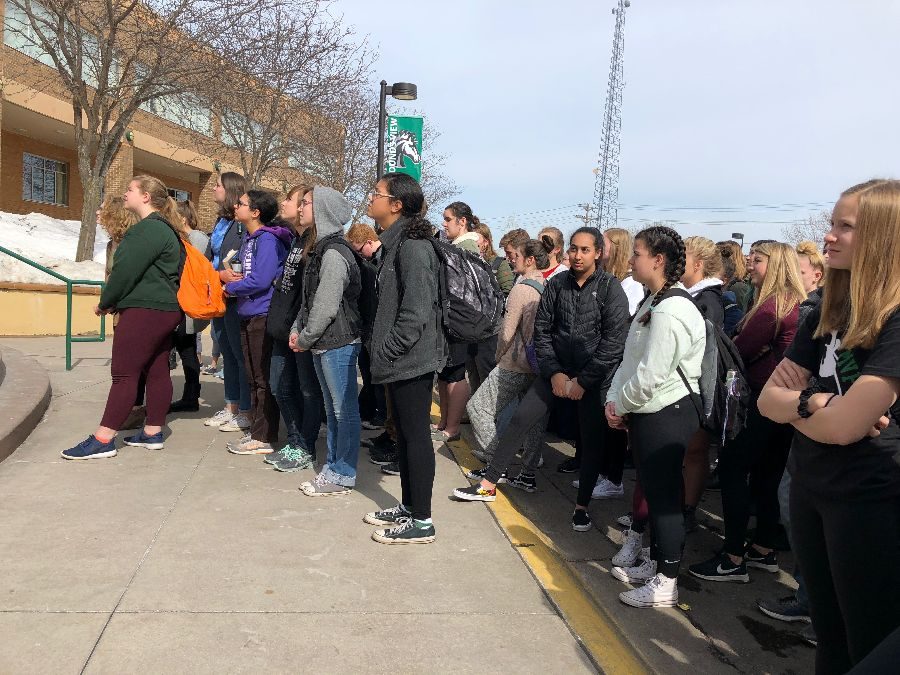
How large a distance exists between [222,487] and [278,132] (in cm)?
1778

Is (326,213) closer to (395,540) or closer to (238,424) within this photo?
(395,540)

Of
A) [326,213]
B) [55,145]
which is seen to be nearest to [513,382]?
[326,213]

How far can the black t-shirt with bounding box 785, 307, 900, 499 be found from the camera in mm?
1959

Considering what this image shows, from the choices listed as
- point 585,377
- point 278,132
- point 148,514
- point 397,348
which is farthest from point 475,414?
point 278,132

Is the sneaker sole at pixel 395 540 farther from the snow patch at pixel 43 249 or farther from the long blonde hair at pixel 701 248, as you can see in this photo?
the snow patch at pixel 43 249

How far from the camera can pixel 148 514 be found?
4.25m

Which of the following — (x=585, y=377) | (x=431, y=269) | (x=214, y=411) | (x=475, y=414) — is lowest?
(x=214, y=411)

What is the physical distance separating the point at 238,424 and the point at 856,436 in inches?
211

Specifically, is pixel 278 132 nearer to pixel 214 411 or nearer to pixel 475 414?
pixel 214 411

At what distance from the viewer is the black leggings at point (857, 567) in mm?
1992

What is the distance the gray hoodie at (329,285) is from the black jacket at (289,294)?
21 centimetres

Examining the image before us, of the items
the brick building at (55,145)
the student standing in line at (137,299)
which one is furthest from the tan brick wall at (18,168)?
the student standing in line at (137,299)

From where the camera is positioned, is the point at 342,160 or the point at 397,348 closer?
the point at 397,348

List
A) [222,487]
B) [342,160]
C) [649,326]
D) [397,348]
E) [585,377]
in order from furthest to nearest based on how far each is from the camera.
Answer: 1. [342,160]
2. [222,487]
3. [585,377]
4. [397,348]
5. [649,326]
